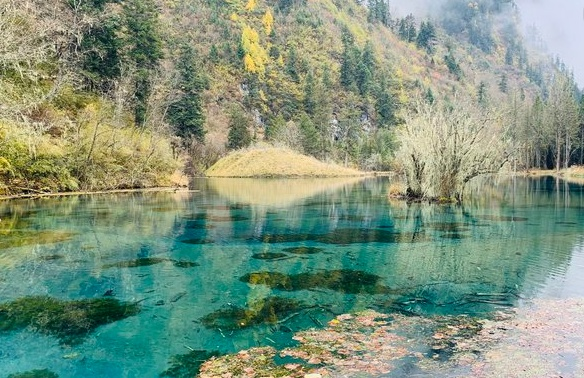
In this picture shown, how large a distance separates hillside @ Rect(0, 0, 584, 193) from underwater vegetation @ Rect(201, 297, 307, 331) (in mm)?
11461

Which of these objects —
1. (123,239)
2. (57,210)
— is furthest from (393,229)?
(57,210)

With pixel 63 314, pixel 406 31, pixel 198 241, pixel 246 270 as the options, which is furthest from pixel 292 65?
pixel 63 314

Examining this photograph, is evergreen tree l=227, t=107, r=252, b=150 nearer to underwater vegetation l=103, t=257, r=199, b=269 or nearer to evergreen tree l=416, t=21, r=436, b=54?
underwater vegetation l=103, t=257, r=199, b=269

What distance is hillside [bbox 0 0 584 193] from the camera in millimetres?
27500

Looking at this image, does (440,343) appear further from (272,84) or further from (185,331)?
(272,84)

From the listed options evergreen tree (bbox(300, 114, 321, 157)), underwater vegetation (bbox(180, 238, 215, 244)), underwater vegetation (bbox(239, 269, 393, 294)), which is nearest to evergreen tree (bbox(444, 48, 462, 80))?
evergreen tree (bbox(300, 114, 321, 157))

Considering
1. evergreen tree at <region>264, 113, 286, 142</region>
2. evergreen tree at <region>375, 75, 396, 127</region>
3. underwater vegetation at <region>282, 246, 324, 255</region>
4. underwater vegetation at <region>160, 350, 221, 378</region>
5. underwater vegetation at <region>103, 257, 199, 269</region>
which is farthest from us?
evergreen tree at <region>375, 75, 396, 127</region>

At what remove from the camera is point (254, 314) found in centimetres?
782

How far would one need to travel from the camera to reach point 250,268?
36.3 feet

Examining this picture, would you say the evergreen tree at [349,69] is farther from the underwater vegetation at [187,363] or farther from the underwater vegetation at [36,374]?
the underwater vegetation at [36,374]

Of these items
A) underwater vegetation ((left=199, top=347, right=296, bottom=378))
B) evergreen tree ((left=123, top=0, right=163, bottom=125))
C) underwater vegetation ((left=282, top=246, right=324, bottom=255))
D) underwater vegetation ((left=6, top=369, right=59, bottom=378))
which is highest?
evergreen tree ((left=123, top=0, right=163, bottom=125))

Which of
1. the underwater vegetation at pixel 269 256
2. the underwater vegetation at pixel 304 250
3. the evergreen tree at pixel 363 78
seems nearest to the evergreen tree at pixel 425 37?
the evergreen tree at pixel 363 78

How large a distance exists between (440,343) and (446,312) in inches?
59.7

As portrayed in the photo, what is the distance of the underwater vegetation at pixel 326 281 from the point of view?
30.9 feet
